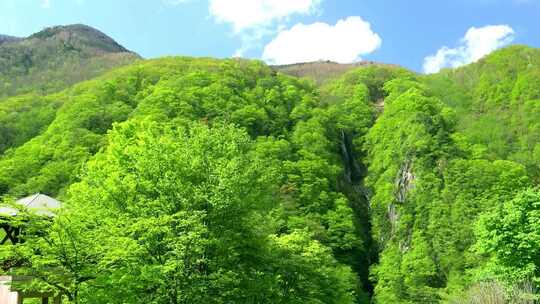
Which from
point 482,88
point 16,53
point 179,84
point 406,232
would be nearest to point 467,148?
point 406,232

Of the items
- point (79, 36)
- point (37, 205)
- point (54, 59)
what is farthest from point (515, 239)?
point (79, 36)

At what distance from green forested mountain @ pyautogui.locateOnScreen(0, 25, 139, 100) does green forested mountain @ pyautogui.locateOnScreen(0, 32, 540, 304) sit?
28.3 metres

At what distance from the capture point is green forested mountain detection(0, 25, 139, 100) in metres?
132

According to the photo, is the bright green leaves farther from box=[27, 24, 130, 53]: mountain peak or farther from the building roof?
box=[27, 24, 130, 53]: mountain peak

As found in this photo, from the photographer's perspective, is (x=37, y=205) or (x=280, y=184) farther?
(x=280, y=184)

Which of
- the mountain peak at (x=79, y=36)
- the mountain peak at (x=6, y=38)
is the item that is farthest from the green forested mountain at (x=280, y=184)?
the mountain peak at (x=6, y=38)

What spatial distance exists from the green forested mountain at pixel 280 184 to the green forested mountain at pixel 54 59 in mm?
28339

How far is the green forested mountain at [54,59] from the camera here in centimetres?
13225

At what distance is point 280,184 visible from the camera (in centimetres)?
7244

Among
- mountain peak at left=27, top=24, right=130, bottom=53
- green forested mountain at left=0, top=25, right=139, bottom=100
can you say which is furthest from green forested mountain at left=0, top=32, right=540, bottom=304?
mountain peak at left=27, top=24, right=130, bottom=53

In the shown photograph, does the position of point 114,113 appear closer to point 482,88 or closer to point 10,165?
point 10,165

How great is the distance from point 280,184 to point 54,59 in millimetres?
106605

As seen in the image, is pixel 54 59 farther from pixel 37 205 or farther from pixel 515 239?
pixel 515 239

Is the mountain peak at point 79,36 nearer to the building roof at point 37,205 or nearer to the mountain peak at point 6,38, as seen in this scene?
the mountain peak at point 6,38
